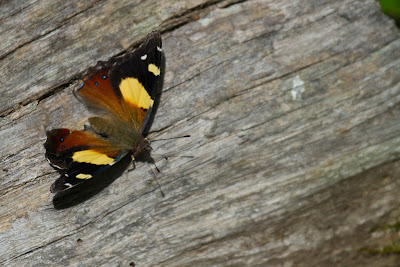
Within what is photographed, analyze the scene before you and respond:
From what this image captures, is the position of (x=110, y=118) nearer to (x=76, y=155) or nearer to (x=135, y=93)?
(x=135, y=93)

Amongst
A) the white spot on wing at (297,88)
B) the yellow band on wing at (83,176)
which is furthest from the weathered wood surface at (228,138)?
the yellow band on wing at (83,176)

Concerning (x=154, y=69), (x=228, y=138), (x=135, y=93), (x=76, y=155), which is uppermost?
(x=154, y=69)

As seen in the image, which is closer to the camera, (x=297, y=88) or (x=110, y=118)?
(x=297, y=88)

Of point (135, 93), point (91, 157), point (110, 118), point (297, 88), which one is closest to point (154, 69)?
point (135, 93)

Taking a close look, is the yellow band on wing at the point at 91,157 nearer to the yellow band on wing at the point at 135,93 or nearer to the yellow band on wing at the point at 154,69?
the yellow band on wing at the point at 135,93

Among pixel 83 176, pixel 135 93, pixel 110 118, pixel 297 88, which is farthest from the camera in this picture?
pixel 110 118

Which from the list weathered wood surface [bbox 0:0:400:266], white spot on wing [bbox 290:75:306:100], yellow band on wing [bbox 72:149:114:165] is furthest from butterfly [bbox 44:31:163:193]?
white spot on wing [bbox 290:75:306:100]

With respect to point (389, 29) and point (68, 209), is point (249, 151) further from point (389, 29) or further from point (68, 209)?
point (68, 209)
